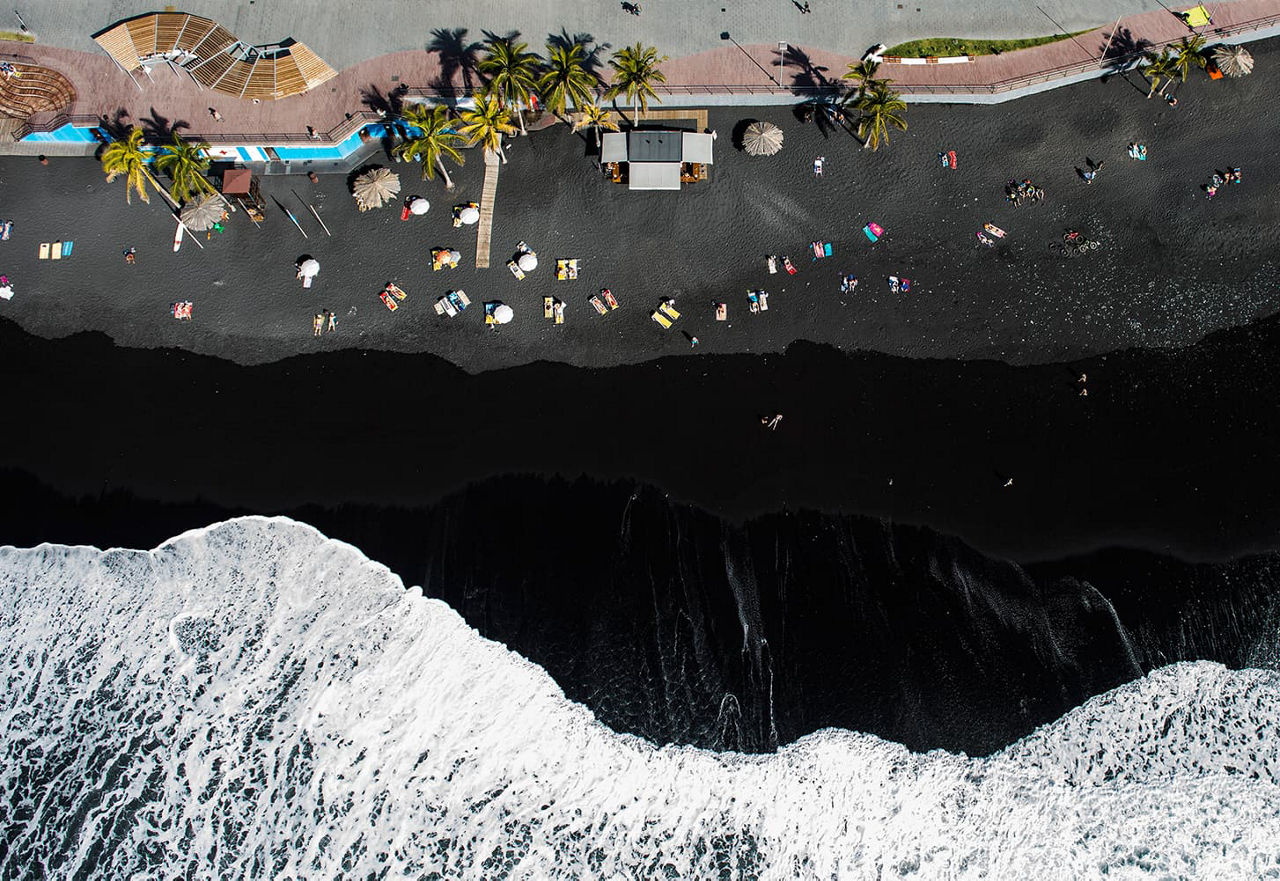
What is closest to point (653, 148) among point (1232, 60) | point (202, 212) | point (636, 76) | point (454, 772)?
point (636, 76)

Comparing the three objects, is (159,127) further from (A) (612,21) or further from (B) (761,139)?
(B) (761,139)

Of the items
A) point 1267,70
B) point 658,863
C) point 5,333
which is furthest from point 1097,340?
point 5,333

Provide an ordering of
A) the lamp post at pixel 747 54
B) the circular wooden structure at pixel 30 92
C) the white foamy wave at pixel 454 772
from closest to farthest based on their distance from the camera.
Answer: the white foamy wave at pixel 454 772 → the circular wooden structure at pixel 30 92 → the lamp post at pixel 747 54

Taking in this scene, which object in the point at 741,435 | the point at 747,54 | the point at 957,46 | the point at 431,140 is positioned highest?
the point at 957,46

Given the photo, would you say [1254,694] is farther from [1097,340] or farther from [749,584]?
[749,584]

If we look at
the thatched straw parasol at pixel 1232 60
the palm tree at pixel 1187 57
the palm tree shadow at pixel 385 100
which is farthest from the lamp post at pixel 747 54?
the thatched straw parasol at pixel 1232 60

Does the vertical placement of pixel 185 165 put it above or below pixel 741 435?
above

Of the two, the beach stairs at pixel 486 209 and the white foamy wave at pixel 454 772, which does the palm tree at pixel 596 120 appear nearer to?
the beach stairs at pixel 486 209
